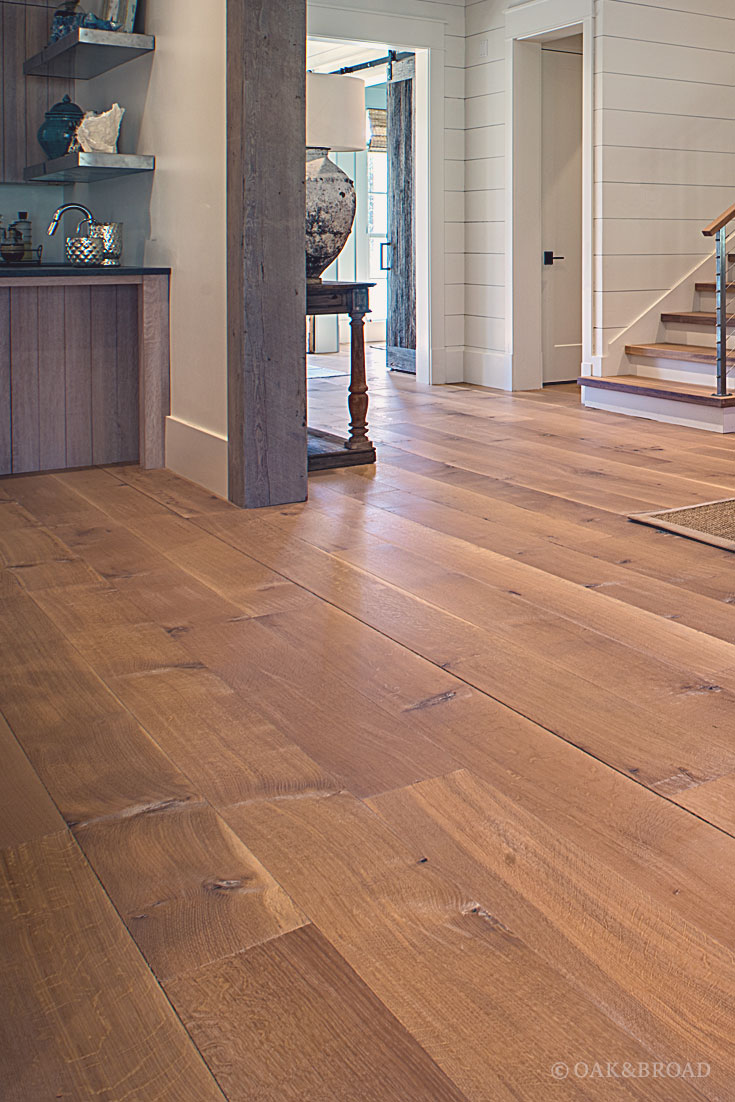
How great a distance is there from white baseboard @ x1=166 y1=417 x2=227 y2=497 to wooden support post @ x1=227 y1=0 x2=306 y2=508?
0.12 m

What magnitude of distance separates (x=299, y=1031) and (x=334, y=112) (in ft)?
12.3

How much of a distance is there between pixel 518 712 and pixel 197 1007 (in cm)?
99

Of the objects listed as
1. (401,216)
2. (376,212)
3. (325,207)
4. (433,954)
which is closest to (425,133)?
(401,216)

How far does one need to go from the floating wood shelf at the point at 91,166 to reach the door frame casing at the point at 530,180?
2.97m

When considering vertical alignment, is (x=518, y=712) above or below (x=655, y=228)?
below

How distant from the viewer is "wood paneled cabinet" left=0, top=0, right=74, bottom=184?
5.02m

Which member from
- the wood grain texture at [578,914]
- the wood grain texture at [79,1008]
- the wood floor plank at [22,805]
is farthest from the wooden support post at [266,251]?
the wood grain texture at [79,1008]

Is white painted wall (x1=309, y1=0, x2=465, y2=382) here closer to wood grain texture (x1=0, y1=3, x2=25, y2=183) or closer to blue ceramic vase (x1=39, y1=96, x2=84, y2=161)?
wood grain texture (x1=0, y1=3, x2=25, y2=183)

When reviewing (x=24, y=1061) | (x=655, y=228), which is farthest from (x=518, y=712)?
(x=655, y=228)

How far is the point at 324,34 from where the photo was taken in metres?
6.68

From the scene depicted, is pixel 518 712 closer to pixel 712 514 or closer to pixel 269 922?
pixel 269 922

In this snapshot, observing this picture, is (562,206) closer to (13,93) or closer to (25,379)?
(13,93)

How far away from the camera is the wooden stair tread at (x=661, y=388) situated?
219 inches

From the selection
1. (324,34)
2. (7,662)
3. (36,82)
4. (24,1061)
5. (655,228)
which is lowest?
(24,1061)
